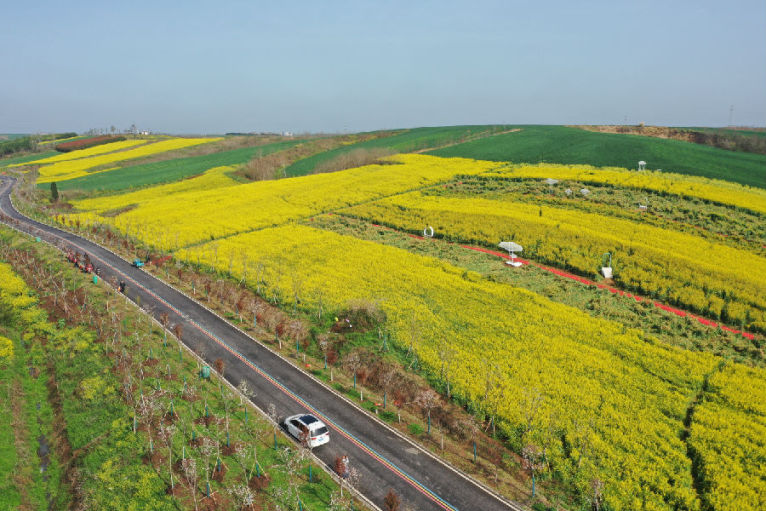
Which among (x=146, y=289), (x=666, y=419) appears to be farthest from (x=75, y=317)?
(x=666, y=419)

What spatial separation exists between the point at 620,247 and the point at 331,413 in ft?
144

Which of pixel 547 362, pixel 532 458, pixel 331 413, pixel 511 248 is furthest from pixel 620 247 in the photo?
pixel 331 413

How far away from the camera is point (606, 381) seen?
32094 millimetres

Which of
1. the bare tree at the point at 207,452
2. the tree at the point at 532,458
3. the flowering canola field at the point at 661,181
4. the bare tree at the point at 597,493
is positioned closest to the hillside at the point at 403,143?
the flowering canola field at the point at 661,181

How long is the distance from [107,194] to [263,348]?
104402 mm

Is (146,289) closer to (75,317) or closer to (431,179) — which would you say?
(75,317)

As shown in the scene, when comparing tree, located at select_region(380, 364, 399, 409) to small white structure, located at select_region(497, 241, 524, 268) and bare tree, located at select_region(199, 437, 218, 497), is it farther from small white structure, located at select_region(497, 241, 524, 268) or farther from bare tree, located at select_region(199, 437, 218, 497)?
small white structure, located at select_region(497, 241, 524, 268)

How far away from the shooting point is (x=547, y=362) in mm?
34500

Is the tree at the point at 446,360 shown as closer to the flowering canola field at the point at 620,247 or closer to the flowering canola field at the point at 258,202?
the flowering canola field at the point at 620,247

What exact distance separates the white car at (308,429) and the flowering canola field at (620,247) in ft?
123

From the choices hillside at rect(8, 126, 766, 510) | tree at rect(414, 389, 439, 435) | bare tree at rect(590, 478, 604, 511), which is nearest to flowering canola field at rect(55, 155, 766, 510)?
hillside at rect(8, 126, 766, 510)

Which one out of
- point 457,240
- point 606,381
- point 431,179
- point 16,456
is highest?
point 431,179

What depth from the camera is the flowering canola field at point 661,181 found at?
7281 centimetres

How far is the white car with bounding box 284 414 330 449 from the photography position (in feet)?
90.7
